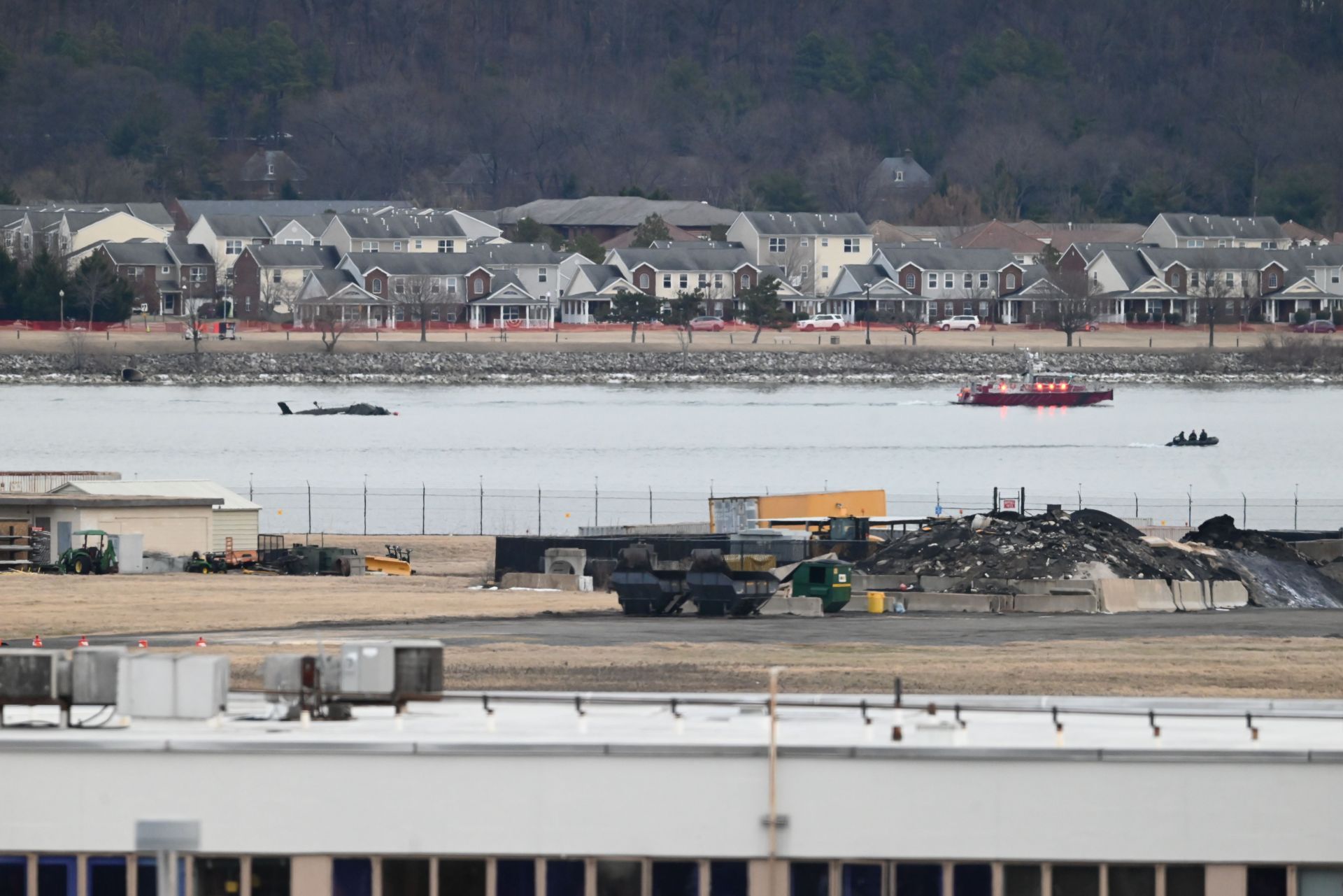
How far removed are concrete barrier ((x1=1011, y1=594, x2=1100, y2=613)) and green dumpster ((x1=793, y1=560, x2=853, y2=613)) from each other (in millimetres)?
2960

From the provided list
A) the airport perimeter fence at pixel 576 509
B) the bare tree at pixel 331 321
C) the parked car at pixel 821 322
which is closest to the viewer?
the airport perimeter fence at pixel 576 509

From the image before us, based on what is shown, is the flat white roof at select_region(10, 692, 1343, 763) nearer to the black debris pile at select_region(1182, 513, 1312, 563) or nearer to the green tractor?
the green tractor

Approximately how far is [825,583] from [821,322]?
127334 mm

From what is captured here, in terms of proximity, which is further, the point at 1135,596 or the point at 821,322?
the point at 821,322

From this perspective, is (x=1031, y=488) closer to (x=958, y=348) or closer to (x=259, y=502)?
(x=259, y=502)

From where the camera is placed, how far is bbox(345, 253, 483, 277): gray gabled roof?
162375 mm

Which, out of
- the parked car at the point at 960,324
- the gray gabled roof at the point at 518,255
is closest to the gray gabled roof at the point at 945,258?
the parked car at the point at 960,324

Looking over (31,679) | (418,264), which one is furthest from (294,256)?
(31,679)

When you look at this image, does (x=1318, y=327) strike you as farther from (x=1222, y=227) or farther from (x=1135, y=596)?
(x=1135, y=596)

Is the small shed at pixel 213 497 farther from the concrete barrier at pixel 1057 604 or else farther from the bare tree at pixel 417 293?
the bare tree at pixel 417 293

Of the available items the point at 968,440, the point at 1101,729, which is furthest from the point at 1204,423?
the point at 1101,729

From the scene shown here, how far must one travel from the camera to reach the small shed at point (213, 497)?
4931cm

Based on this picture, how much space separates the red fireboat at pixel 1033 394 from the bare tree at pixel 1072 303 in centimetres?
2566

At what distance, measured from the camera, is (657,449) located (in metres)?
103
